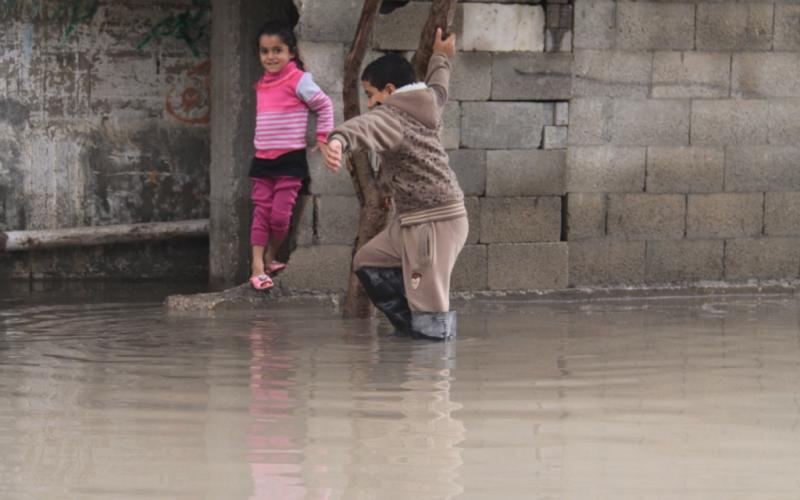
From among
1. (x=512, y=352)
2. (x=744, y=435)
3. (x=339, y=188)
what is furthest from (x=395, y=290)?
(x=744, y=435)

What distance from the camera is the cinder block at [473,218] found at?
868 centimetres

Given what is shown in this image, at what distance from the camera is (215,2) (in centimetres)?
927

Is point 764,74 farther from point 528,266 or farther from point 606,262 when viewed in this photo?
point 528,266

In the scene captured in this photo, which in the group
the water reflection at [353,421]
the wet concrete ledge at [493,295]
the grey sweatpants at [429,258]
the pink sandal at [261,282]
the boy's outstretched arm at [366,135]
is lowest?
the water reflection at [353,421]

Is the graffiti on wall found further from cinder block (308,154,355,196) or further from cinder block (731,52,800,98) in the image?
cinder block (731,52,800,98)

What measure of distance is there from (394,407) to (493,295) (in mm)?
3404

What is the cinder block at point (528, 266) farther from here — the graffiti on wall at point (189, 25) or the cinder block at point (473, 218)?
the graffiti on wall at point (189, 25)

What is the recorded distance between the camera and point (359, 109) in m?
7.51

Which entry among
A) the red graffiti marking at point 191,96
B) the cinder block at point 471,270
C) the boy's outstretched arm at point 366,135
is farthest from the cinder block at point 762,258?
the red graffiti marking at point 191,96

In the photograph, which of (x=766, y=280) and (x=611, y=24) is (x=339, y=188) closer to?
(x=611, y=24)

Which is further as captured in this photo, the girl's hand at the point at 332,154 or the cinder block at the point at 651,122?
the cinder block at the point at 651,122

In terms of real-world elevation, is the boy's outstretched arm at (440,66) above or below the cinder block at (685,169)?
above

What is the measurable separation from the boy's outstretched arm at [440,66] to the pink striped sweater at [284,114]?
1232 mm

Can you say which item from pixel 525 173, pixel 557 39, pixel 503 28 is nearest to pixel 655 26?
pixel 557 39
